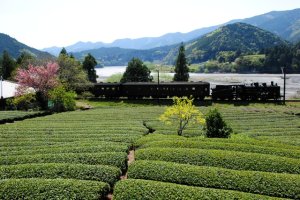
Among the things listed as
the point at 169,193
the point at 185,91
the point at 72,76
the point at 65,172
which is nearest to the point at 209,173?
the point at 169,193

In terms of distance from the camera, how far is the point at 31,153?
773 inches

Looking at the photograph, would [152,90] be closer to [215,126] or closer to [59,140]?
[215,126]

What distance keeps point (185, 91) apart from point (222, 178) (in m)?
56.7

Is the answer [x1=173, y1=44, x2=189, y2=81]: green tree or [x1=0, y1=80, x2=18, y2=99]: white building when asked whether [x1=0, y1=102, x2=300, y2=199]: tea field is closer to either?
[x1=0, y1=80, x2=18, y2=99]: white building

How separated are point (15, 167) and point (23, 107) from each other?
45.6 m

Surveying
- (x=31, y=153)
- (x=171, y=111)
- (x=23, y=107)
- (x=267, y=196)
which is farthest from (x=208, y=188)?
(x=23, y=107)

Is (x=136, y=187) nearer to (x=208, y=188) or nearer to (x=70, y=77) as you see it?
(x=208, y=188)

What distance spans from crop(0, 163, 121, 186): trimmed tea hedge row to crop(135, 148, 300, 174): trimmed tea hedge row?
282cm

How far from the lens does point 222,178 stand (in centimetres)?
1432

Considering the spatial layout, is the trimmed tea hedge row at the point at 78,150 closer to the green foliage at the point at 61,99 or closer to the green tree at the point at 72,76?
the green foliage at the point at 61,99

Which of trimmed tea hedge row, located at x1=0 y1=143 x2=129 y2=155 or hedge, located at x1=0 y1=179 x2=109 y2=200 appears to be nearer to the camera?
hedge, located at x1=0 y1=179 x2=109 y2=200

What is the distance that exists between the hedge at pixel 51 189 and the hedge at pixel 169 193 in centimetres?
91

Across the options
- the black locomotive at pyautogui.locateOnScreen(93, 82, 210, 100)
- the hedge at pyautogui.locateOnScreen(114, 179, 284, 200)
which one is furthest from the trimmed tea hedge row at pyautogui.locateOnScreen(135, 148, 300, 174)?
the black locomotive at pyautogui.locateOnScreen(93, 82, 210, 100)

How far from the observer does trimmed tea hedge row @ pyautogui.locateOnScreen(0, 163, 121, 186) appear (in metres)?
14.7
